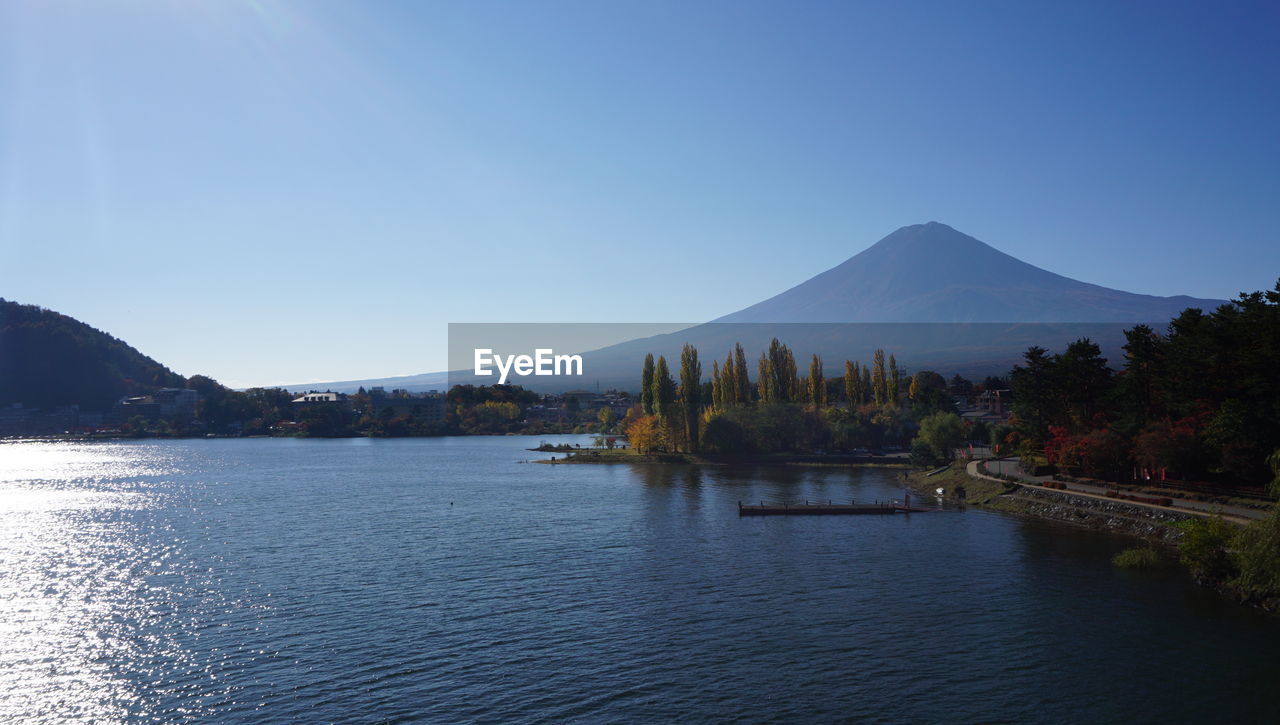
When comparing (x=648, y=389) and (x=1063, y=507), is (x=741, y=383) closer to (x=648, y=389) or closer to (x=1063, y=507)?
(x=648, y=389)

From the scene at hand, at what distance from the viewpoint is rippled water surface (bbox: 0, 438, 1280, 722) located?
936 inches

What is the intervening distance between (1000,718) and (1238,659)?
10.7 meters

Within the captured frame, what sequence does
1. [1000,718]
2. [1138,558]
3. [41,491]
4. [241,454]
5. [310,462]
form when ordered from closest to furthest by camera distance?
[1000,718], [1138,558], [41,491], [310,462], [241,454]

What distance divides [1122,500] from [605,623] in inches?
1540

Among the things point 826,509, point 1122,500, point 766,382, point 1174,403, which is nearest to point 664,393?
point 766,382

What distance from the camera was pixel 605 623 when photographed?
31.6m

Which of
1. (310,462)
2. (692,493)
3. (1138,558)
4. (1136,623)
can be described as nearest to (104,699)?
(1136,623)

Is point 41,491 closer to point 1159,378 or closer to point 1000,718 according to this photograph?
point 1000,718

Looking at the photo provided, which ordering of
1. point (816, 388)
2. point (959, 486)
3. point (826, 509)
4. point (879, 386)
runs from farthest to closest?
1. point (879, 386)
2. point (816, 388)
3. point (959, 486)
4. point (826, 509)

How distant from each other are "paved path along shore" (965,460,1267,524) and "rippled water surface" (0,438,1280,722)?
4384 millimetres

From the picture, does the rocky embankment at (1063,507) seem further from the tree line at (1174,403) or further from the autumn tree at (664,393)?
the autumn tree at (664,393)

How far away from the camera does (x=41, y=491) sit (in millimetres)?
85625

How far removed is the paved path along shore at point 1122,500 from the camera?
137ft

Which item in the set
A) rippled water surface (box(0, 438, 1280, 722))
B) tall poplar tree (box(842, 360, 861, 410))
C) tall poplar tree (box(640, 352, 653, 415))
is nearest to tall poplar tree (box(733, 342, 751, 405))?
tall poplar tree (box(640, 352, 653, 415))
